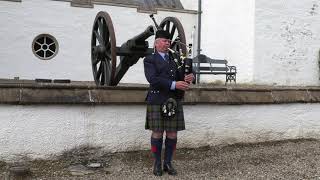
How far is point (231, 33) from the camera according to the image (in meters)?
15.5

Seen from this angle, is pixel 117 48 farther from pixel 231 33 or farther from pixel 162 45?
pixel 231 33

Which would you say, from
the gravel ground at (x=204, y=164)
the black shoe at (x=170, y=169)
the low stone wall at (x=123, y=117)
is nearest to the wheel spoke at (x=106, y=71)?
the low stone wall at (x=123, y=117)

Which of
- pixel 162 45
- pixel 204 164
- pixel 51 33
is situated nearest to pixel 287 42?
pixel 51 33

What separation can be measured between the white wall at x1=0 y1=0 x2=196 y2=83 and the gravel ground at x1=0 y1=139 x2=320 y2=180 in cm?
905

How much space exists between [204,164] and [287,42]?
9.82 meters

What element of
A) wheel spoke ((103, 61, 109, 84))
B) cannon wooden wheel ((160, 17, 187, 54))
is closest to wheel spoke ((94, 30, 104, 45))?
wheel spoke ((103, 61, 109, 84))

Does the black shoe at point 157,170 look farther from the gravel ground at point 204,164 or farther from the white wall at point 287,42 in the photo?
the white wall at point 287,42

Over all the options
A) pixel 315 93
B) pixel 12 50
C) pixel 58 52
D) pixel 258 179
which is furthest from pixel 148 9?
pixel 258 179

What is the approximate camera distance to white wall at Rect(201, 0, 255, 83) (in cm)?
1471

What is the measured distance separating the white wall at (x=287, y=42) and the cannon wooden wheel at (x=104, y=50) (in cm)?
808

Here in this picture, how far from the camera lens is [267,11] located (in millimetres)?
14680

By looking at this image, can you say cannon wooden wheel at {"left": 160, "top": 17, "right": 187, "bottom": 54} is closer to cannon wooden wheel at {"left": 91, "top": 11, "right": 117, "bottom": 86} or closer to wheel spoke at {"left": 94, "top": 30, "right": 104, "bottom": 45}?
cannon wooden wheel at {"left": 91, "top": 11, "right": 117, "bottom": 86}

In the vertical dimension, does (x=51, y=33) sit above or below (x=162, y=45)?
above

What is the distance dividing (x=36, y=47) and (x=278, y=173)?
10.7 m
